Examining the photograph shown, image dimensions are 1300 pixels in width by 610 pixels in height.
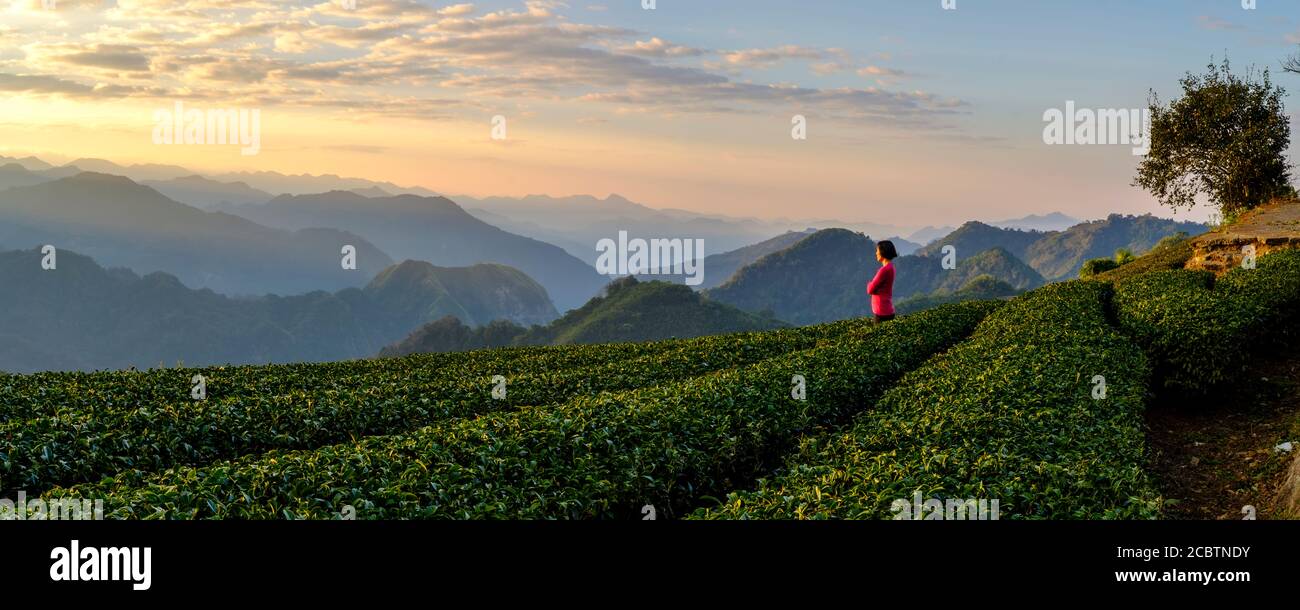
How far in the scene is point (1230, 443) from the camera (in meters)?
15.1

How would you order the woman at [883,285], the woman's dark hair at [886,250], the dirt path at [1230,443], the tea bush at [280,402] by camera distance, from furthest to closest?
the woman at [883,285], the woman's dark hair at [886,250], the dirt path at [1230,443], the tea bush at [280,402]

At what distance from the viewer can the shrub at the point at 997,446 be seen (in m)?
7.57

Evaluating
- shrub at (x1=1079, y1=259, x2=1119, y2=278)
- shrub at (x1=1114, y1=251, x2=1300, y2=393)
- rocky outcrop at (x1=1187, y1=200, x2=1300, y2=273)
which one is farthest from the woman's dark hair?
shrub at (x1=1079, y1=259, x2=1119, y2=278)

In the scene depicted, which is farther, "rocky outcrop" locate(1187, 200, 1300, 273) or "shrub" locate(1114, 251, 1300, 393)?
"rocky outcrop" locate(1187, 200, 1300, 273)

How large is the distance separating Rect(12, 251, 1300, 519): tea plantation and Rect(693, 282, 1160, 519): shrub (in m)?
0.04

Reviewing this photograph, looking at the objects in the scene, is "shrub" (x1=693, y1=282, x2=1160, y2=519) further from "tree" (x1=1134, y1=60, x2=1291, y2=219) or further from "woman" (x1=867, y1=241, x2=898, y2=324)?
"tree" (x1=1134, y1=60, x2=1291, y2=219)

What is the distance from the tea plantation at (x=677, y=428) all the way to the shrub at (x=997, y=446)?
39mm

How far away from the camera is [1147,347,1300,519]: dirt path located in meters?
12.5

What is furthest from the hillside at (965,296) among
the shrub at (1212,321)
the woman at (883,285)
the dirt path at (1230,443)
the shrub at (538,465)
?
the shrub at (538,465)

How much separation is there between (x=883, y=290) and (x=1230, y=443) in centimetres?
879

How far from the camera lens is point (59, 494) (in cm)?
888

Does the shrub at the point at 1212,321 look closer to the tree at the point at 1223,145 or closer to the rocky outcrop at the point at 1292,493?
the rocky outcrop at the point at 1292,493

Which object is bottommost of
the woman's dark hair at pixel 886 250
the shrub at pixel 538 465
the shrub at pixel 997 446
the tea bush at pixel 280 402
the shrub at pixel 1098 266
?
the tea bush at pixel 280 402
